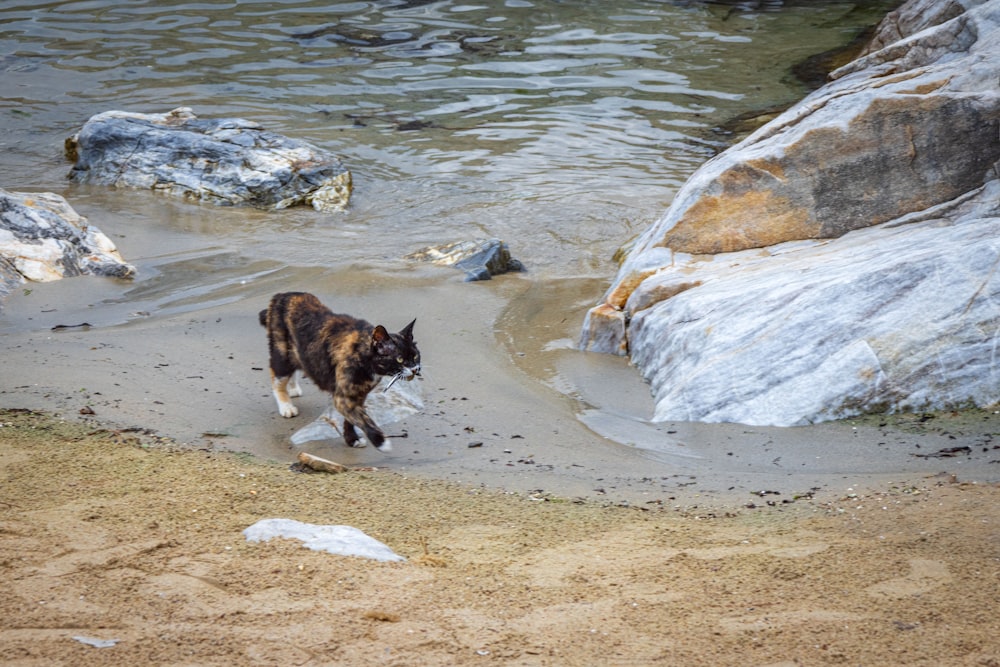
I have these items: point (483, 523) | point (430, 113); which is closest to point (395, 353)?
point (483, 523)

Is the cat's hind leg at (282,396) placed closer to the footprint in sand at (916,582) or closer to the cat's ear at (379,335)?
the cat's ear at (379,335)

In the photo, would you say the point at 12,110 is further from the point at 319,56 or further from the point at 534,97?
the point at 534,97

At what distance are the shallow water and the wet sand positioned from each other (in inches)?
5.7

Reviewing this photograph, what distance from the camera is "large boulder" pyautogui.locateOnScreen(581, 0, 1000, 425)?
18.7ft

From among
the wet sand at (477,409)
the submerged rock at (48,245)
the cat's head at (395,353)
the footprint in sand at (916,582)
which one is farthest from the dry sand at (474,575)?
the submerged rock at (48,245)

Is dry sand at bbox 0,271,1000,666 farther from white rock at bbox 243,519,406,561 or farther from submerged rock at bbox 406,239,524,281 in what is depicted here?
submerged rock at bbox 406,239,524,281

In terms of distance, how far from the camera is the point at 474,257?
9.77 m

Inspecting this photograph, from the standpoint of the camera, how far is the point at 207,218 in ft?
38.3

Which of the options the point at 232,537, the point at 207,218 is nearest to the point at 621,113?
the point at 207,218

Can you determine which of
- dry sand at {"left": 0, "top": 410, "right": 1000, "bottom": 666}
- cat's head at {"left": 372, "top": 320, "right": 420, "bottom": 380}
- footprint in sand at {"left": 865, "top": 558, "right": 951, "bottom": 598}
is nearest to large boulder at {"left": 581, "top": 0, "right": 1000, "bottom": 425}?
dry sand at {"left": 0, "top": 410, "right": 1000, "bottom": 666}

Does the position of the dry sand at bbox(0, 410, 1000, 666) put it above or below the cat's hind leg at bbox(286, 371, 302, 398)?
above

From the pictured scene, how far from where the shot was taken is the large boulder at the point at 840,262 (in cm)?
570

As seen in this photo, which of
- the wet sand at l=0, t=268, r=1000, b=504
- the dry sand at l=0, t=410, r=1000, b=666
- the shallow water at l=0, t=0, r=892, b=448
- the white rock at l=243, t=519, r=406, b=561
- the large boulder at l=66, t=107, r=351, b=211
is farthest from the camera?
the large boulder at l=66, t=107, r=351, b=211

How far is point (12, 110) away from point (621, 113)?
10.0 metres
